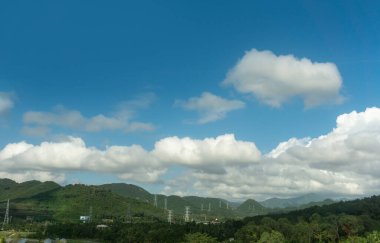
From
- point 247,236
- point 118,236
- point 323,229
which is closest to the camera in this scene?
point 247,236

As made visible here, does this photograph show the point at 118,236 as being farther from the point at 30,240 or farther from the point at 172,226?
the point at 30,240

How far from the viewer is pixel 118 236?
18362 cm

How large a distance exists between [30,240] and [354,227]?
12787 centimetres

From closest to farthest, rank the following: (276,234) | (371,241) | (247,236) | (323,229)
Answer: (371,241), (276,234), (247,236), (323,229)

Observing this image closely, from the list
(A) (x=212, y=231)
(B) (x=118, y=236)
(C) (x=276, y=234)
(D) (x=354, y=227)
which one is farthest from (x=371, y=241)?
(B) (x=118, y=236)

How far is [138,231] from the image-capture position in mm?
174500

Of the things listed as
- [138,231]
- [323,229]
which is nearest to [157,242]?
[138,231]

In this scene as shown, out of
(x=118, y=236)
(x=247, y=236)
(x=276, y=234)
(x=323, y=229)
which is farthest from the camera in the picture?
(x=118, y=236)

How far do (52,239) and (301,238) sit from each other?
336 feet

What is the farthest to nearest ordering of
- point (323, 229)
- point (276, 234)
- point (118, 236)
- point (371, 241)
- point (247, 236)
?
point (118, 236) < point (323, 229) < point (247, 236) < point (276, 234) < point (371, 241)

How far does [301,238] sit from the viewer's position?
16250cm

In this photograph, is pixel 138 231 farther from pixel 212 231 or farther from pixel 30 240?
pixel 30 240

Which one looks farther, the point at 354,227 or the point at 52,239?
the point at 52,239

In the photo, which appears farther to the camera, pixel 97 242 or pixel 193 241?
pixel 97 242
